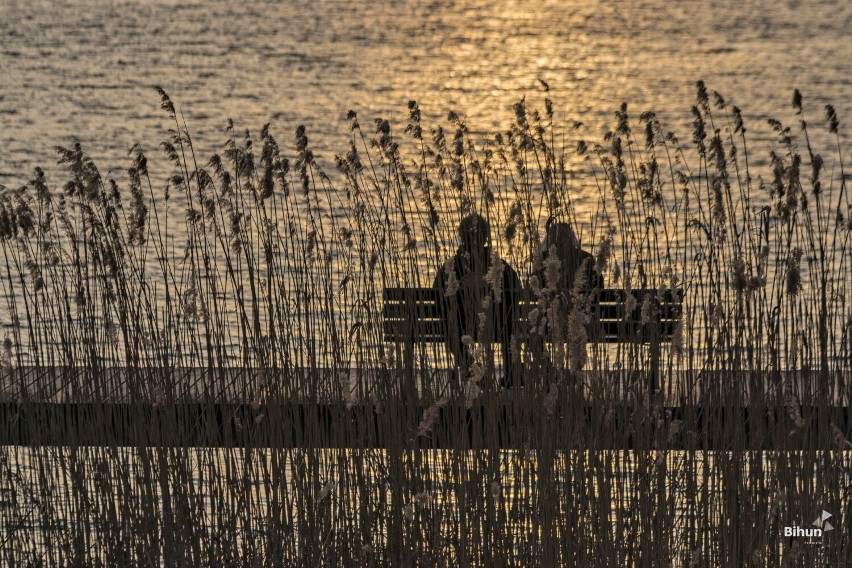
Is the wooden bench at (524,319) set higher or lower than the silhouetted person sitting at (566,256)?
lower

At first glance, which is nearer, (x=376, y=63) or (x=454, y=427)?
(x=454, y=427)

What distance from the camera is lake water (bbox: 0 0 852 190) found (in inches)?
463

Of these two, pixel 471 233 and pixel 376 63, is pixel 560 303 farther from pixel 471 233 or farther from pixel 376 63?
pixel 376 63

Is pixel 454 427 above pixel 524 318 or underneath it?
underneath

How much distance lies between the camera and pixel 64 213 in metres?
3.08

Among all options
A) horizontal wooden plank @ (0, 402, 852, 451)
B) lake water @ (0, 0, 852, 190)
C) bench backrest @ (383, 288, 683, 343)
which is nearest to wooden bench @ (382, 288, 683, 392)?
bench backrest @ (383, 288, 683, 343)

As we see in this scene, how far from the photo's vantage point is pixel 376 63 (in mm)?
14102

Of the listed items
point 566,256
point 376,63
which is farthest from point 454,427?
point 376,63

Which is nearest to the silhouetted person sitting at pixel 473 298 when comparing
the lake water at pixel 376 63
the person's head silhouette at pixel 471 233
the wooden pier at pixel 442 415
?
the person's head silhouette at pixel 471 233

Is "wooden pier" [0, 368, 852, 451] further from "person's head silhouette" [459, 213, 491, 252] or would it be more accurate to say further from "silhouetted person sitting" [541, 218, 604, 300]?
"person's head silhouette" [459, 213, 491, 252]

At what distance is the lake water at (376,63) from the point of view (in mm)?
11758

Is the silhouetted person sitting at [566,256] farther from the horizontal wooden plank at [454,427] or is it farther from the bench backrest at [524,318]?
the horizontal wooden plank at [454,427]

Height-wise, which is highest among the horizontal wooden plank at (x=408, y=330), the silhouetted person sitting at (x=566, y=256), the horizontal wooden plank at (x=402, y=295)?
the silhouetted person sitting at (x=566, y=256)

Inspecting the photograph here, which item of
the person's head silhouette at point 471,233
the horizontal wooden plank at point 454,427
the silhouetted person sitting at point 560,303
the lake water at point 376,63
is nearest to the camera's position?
the silhouetted person sitting at point 560,303
